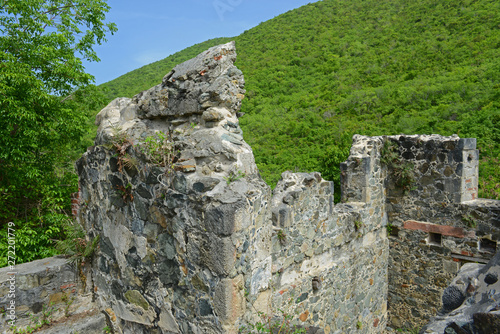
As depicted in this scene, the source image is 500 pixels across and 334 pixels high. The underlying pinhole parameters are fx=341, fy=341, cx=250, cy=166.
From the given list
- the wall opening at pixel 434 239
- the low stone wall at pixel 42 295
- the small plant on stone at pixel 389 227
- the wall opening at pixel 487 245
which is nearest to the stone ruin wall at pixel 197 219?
the low stone wall at pixel 42 295

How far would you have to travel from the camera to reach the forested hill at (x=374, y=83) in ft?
44.1

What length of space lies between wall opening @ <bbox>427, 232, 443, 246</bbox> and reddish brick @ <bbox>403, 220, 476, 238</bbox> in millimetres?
117

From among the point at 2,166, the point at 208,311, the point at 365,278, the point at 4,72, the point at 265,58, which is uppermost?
the point at 265,58

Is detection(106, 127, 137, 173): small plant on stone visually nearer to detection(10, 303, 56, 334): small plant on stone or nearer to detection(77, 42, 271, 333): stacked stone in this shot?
detection(77, 42, 271, 333): stacked stone

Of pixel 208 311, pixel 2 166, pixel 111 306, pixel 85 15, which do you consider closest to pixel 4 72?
pixel 2 166

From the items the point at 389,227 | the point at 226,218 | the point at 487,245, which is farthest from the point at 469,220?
the point at 226,218

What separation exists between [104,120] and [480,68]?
17240 mm

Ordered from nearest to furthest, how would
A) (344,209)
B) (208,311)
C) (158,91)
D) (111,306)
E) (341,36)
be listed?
(208,311)
(158,91)
(111,306)
(344,209)
(341,36)

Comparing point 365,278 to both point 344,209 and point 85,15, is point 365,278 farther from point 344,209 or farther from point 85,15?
point 85,15

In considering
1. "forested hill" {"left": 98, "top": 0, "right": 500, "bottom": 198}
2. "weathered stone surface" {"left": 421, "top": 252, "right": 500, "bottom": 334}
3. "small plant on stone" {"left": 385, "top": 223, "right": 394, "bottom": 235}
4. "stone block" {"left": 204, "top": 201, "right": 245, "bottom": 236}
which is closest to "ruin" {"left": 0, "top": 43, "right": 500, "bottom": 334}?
"stone block" {"left": 204, "top": 201, "right": 245, "bottom": 236}

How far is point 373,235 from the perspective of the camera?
6320mm

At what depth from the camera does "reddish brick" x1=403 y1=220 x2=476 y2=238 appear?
19.9ft

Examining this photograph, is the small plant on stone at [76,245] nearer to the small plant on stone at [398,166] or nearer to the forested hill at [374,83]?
the small plant on stone at [398,166]

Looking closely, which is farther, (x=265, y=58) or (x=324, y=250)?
(x=265, y=58)
